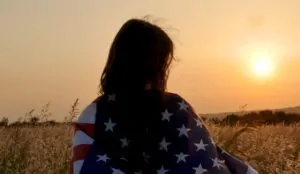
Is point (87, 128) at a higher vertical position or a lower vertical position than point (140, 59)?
lower

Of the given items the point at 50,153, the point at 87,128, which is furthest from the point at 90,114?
the point at 50,153

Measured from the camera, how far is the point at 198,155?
5137mm

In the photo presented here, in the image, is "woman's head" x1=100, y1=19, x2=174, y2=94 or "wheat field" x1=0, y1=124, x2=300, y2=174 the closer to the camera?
"woman's head" x1=100, y1=19, x2=174, y2=94

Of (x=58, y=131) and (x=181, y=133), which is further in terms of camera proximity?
(x=58, y=131)

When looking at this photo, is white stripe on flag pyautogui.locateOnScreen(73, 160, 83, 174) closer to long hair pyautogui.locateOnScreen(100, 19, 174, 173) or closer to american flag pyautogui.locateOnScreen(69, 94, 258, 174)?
american flag pyautogui.locateOnScreen(69, 94, 258, 174)

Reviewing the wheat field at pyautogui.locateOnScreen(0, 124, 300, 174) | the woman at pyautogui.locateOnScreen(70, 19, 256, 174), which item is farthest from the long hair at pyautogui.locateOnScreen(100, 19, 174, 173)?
the wheat field at pyautogui.locateOnScreen(0, 124, 300, 174)

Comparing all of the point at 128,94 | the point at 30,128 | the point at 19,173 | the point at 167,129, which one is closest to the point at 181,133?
the point at 167,129

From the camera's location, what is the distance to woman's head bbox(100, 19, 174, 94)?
5051mm

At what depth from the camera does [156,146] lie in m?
5.05

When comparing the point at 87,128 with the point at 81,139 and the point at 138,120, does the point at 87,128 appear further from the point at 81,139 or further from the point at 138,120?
the point at 138,120

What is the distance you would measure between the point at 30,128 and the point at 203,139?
342 centimetres

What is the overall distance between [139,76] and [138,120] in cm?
28

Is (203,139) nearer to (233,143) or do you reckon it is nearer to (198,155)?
(198,155)

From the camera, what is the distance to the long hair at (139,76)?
504 cm
